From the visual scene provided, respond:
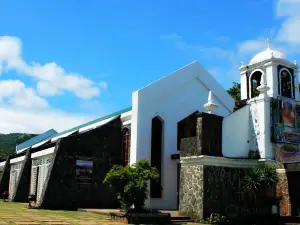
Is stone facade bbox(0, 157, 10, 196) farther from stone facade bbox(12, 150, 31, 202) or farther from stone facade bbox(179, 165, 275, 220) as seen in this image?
stone facade bbox(179, 165, 275, 220)

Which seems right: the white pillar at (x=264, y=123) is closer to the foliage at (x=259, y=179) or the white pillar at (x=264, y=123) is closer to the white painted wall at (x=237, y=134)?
the white painted wall at (x=237, y=134)

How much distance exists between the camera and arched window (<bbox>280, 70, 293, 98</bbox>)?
18.2 metres

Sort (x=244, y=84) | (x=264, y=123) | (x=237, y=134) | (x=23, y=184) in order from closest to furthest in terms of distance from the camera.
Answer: (x=264, y=123) < (x=237, y=134) < (x=244, y=84) < (x=23, y=184)

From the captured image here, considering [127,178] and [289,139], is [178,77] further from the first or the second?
[127,178]

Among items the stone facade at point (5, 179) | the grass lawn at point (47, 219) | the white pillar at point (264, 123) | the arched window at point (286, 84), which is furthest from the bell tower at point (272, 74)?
the stone facade at point (5, 179)

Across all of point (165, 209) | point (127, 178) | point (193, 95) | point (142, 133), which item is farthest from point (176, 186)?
point (127, 178)

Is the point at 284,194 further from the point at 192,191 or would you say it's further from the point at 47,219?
the point at 47,219

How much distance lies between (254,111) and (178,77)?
17.4 ft

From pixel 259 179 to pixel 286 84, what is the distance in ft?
18.7

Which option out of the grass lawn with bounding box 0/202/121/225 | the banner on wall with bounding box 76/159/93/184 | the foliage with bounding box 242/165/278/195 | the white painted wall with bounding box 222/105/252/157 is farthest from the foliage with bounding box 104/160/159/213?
the banner on wall with bounding box 76/159/93/184

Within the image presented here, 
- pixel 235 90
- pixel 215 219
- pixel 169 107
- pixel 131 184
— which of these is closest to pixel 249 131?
pixel 215 219

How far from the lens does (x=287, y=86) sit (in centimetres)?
1842

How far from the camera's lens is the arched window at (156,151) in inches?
770

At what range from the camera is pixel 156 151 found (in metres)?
20.1
